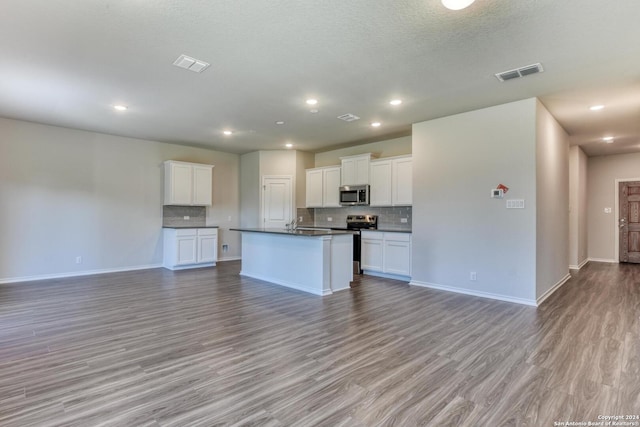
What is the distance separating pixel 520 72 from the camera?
3531 millimetres

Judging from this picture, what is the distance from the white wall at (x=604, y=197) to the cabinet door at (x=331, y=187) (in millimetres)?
6807

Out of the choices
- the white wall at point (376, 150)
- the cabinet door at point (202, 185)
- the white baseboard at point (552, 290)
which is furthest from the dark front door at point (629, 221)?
the cabinet door at point (202, 185)

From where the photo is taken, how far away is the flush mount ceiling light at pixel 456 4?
2338mm

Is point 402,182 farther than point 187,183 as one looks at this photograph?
No

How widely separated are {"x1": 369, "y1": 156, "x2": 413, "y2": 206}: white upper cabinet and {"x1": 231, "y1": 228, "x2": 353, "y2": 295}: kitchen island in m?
1.50

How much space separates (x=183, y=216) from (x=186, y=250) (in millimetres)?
1030

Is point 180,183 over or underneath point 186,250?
over

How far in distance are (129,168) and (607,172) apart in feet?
37.9

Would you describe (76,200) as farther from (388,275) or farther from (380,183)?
(388,275)

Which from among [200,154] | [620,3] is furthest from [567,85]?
[200,154]

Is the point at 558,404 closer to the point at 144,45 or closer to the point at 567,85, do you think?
the point at 567,85

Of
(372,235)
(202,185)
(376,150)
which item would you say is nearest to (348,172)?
(376,150)

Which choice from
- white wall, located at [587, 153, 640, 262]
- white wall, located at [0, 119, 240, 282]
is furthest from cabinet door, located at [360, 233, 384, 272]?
white wall, located at [587, 153, 640, 262]

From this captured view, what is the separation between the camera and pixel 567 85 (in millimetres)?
3900
